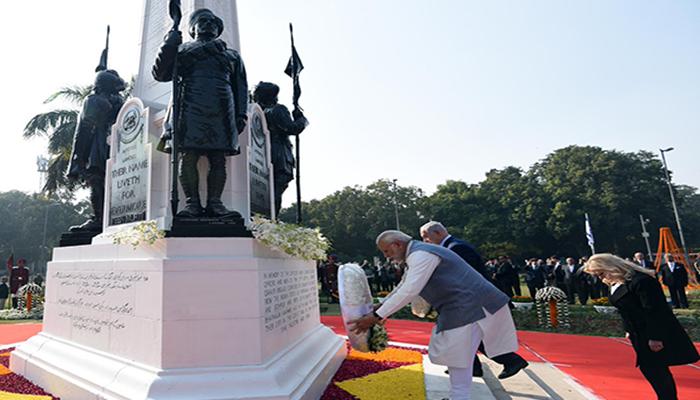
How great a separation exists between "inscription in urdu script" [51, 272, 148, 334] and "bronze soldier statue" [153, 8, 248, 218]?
0.91m

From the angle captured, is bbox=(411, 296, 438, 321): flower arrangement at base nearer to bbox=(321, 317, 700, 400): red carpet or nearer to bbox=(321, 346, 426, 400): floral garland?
bbox=(321, 346, 426, 400): floral garland

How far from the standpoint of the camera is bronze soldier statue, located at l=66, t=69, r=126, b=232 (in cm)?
565

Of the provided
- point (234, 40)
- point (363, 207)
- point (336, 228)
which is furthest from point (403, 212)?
point (234, 40)

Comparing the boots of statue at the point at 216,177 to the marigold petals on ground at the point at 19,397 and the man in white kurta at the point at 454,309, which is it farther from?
the marigold petals on ground at the point at 19,397

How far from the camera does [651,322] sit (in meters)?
3.22

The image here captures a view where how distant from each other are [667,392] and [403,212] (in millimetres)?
36300

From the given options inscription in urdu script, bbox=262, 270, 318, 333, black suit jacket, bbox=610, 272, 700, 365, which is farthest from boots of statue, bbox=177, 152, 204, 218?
black suit jacket, bbox=610, 272, 700, 365

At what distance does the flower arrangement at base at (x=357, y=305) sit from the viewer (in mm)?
2952

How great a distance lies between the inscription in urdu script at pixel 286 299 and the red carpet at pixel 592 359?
10.5ft

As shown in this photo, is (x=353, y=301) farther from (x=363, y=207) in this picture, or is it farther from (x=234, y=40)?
(x=363, y=207)

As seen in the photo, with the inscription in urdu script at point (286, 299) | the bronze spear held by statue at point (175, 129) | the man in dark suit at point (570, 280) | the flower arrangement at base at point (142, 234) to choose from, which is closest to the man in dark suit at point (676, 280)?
the man in dark suit at point (570, 280)

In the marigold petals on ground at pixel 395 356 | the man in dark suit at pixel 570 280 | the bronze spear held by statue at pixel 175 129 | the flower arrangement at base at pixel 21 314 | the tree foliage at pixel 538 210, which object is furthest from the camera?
the tree foliage at pixel 538 210

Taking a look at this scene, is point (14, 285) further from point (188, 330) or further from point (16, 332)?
point (188, 330)

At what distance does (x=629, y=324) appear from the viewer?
11.2 ft
